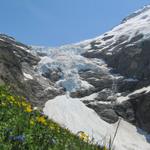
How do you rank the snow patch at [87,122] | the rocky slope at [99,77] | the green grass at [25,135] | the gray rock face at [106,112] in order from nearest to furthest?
the green grass at [25,135], the snow patch at [87,122], the gray rock face at [106,112], the rocky slope at [99,77]

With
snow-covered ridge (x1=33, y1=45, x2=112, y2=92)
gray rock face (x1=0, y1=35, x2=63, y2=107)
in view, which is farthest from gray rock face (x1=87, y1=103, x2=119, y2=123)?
snow-covered ridge (x1=33, y1=45, x2=112, y2=92)

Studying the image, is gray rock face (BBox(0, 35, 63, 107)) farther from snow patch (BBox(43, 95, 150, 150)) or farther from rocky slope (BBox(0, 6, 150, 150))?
snow patch (BBox(43, 95, 150, 150))

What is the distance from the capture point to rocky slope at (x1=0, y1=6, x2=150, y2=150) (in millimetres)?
117500

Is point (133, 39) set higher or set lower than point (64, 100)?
higher

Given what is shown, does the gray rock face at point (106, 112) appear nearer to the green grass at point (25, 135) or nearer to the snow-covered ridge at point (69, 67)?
the snow-covered ridge at point (69, 67)

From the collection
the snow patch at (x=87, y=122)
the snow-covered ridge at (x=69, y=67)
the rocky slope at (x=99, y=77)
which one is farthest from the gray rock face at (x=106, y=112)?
the snow-covered ridge at (x=69, y=67)

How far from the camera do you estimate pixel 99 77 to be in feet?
529

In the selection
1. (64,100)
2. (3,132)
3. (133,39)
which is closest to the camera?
(3,132)

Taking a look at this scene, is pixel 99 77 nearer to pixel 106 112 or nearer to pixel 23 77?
pixel 106 112

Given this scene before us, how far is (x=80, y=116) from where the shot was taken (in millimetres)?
108312

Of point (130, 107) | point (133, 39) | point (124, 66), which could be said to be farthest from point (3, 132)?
point (133, 39)

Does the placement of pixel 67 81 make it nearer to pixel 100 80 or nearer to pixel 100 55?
pixel 100 80

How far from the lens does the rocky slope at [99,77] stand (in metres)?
118

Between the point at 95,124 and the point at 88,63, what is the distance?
7284cm
